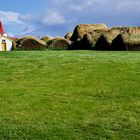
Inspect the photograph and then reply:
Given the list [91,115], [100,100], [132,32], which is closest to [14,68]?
[100,100]

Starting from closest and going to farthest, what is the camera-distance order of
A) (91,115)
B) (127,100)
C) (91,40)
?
(91,115)
(127,100)
(91,40)

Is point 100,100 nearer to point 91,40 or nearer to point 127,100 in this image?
point 127,100

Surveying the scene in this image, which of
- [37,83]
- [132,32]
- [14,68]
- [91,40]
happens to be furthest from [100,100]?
[91,40]

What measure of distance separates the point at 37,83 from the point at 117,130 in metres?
A: 4.95

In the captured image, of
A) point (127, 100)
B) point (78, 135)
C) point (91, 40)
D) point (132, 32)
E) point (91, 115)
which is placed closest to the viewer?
point (78, 135)

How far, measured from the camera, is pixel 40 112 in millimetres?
11461

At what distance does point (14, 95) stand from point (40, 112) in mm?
1774

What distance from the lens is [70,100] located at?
12500 millimetres

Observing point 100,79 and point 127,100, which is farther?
point 100,79

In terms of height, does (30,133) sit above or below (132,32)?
below

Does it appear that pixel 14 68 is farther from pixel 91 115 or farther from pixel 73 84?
pixel 91 115

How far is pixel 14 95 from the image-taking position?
42.8ft

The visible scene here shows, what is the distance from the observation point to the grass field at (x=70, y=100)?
10.0 m

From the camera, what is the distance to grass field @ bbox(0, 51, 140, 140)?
10.0 metres
